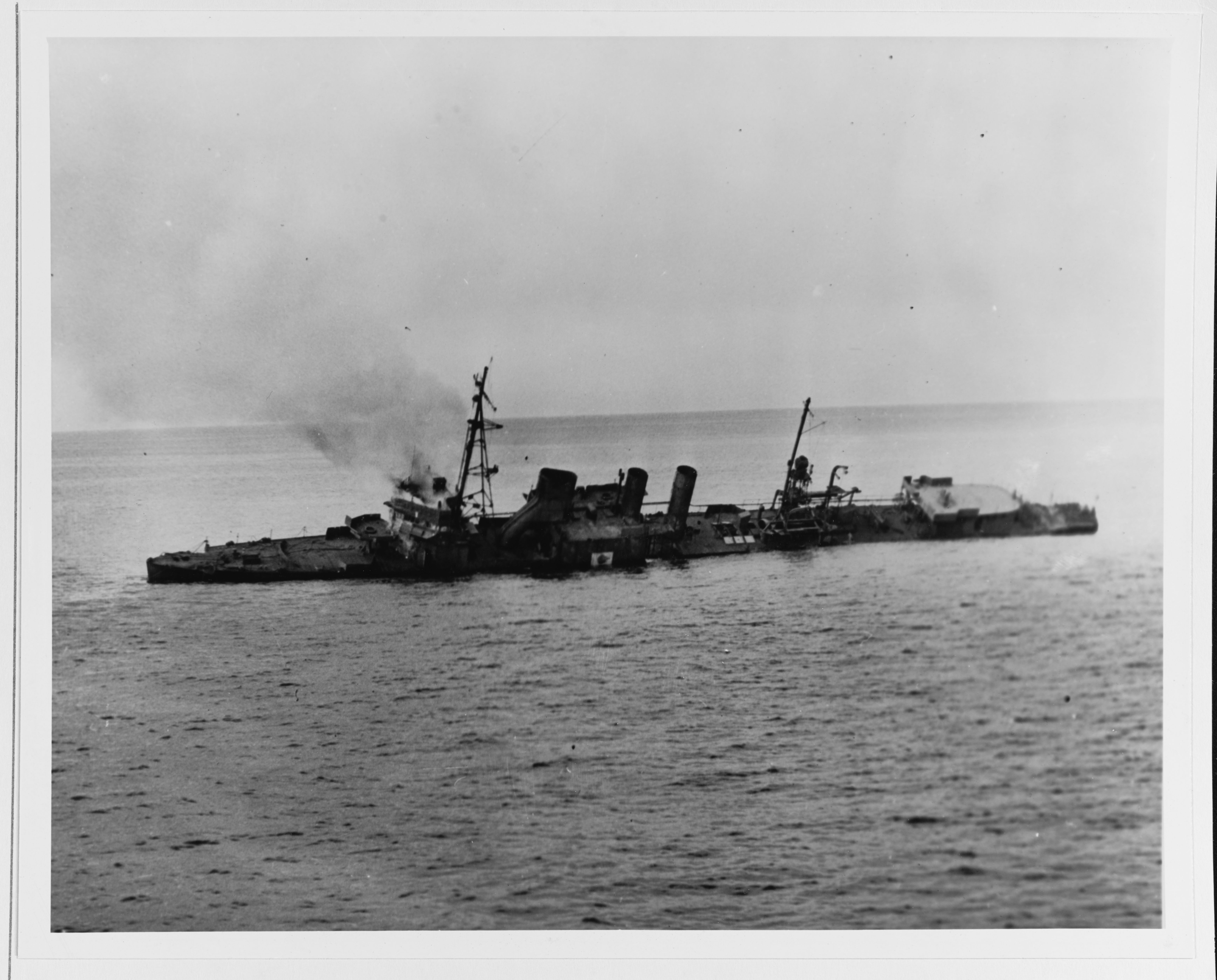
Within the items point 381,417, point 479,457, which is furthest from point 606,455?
point 381,417

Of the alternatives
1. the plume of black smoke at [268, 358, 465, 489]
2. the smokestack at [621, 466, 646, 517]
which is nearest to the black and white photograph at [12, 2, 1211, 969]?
the plume of black smoke at [268, 358, 465, 489]

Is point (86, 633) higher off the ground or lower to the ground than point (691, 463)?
lower

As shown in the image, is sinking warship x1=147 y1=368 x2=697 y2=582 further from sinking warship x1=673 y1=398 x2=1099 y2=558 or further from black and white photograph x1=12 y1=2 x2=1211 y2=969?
sinking warship x1=673 y1=398 x2=1099 y2=558

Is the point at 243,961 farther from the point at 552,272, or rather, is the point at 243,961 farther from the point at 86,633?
the point at 552,272

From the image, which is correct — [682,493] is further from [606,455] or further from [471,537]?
[471,537]

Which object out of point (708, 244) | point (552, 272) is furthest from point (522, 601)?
point (708, 244)
